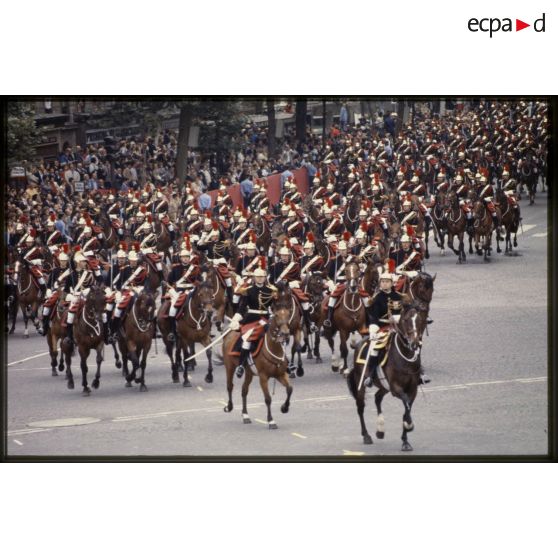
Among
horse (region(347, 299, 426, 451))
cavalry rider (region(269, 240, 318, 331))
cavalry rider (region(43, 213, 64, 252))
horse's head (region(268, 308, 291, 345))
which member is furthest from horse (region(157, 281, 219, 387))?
horse (region(347, 299, 426, 451))

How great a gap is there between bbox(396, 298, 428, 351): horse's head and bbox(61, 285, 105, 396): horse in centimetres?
847

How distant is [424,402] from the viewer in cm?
3553

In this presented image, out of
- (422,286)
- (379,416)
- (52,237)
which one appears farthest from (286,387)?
(52,237)

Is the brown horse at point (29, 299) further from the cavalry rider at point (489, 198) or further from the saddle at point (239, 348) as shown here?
the cavalry rider at point (489, 198)

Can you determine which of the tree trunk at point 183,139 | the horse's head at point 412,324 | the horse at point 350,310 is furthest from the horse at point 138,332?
the horse's head at point 412,324

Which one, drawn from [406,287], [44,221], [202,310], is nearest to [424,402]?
[406,287]

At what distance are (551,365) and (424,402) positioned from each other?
13.0ft

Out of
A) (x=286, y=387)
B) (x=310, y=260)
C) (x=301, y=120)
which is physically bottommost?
(x=286, y=387)

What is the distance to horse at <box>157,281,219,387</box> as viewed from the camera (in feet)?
126

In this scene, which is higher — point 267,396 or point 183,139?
point 183,139

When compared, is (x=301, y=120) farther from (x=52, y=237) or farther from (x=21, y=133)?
(x=52, y=237)

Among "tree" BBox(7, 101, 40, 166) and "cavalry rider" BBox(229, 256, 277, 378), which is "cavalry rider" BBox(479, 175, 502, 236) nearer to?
"cavalry rider" BBox(229, 256, 277, 378)

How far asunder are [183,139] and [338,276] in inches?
229

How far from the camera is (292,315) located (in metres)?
36.9
